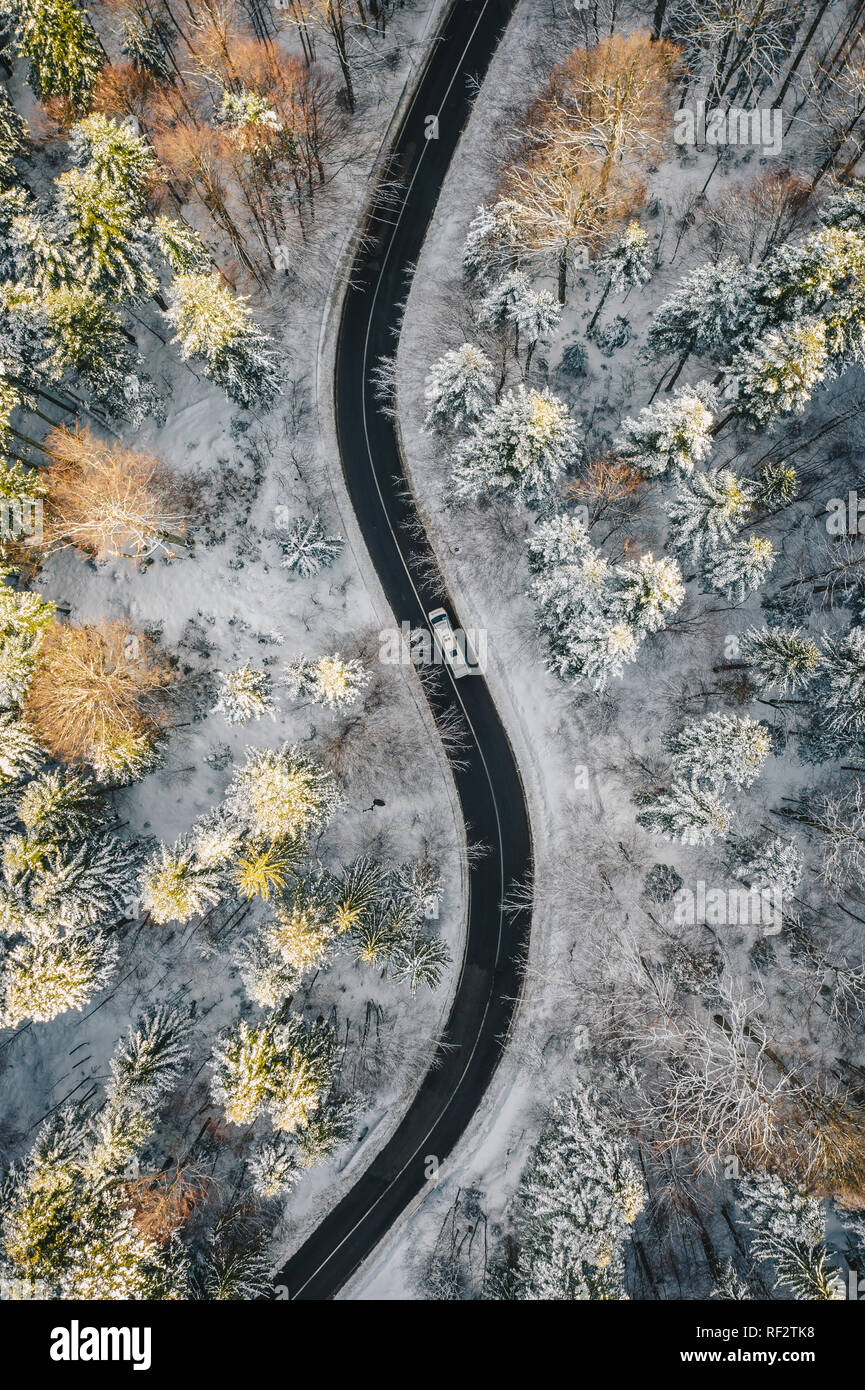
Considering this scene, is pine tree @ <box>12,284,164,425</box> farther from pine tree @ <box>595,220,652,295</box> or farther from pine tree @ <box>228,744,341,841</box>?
pine tree @ <box>595,220,652,295</box>

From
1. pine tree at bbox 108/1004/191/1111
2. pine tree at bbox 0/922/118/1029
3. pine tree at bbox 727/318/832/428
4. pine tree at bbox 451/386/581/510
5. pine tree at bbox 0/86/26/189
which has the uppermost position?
pine tree at bbox 0/86/26/189

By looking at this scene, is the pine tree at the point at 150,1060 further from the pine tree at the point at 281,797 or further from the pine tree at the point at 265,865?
the pine tree at the point at 281,797

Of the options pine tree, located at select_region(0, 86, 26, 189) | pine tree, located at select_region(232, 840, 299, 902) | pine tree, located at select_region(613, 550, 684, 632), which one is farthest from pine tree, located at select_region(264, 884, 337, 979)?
pine tree, located at select_region(0, 86, 26, 189)

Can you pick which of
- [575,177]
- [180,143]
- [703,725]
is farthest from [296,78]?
[703,725]

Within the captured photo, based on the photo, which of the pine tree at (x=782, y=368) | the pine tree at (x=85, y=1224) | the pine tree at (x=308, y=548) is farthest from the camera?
the pine tree at (x=308, y=548)

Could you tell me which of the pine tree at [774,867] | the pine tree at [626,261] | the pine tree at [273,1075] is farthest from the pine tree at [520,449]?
the pine tree at [273,1075]

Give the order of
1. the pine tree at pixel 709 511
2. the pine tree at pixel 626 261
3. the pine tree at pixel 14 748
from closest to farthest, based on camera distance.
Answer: the pine tree at pixel 709 511, the pine tree at pixel 626 261, the pine tree at pixel 14 748

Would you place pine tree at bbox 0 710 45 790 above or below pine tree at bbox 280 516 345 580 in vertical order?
below
